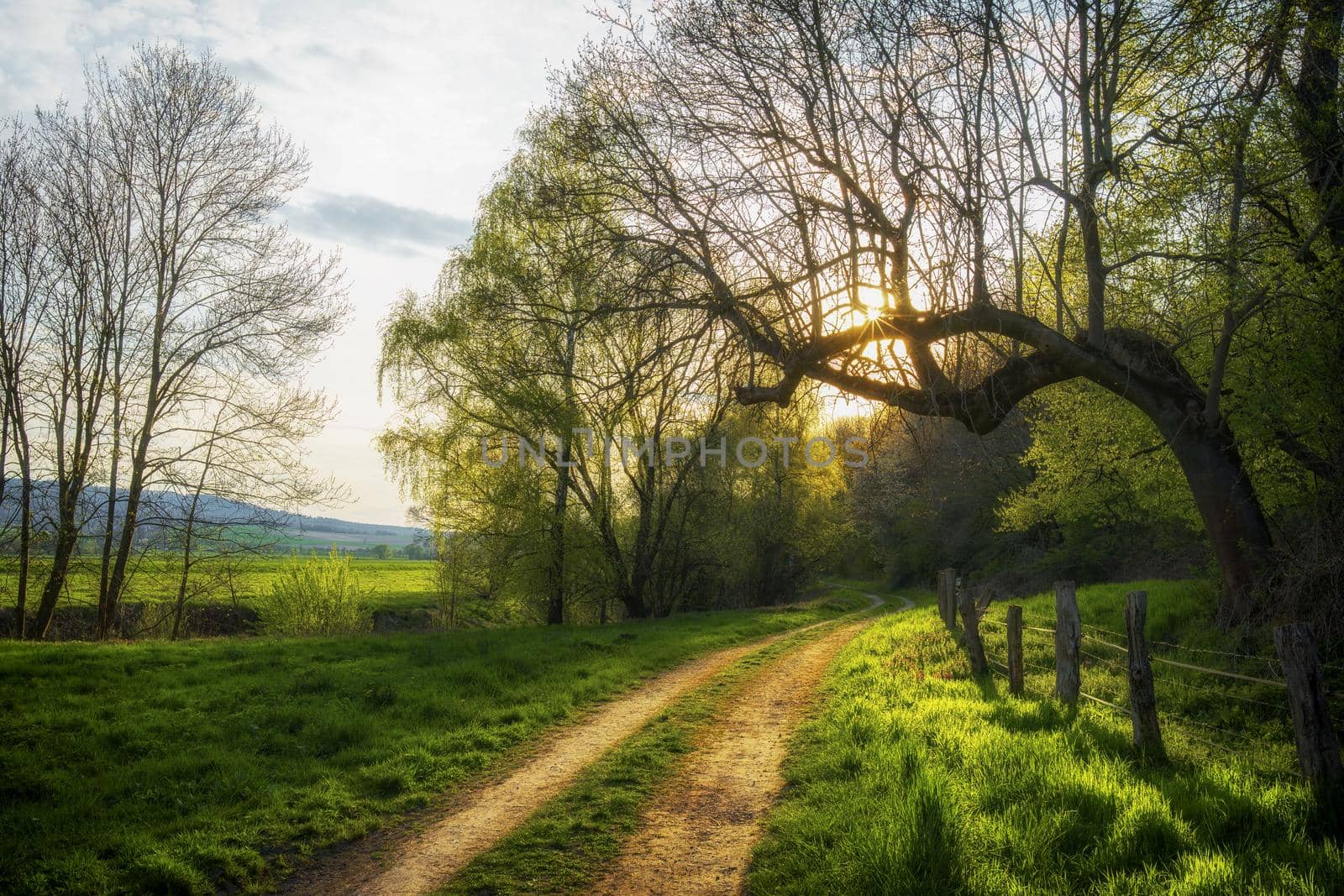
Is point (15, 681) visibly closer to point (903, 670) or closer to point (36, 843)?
point (36, 843)

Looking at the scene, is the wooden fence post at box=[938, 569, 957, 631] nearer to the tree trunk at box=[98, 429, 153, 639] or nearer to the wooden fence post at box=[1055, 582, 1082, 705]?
the wooden fence post at box=[1055, 582, 1082, 705]

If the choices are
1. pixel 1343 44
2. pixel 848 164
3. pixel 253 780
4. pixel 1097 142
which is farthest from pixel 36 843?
pixel 1343 44

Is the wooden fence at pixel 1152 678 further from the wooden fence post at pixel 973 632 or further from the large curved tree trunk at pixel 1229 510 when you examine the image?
the large curved tree trunk at pixel 1229 510

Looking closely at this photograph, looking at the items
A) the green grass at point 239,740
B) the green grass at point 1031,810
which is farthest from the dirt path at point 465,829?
the green grass at point 1031,810

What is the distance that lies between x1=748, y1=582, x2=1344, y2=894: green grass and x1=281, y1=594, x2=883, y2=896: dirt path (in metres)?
2.23

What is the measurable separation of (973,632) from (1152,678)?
3963 mm

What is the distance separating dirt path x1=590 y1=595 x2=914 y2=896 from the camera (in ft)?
16.8

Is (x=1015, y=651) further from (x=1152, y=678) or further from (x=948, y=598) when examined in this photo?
(x=948, y=598)

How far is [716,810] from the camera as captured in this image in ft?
20.8

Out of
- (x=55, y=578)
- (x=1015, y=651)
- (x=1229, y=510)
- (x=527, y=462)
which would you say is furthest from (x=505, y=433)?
(x=1229, y=510)

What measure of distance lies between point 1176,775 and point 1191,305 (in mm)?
6818

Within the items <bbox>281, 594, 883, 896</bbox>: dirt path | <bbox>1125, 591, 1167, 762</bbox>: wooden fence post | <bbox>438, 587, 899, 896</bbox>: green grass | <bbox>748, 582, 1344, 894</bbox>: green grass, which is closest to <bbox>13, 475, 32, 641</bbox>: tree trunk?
<bbox>281, 594, 883, 896</bbox>: dirt path

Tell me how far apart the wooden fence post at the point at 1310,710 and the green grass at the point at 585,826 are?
5.07 meters

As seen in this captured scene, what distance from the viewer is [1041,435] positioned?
1634 centimetres
